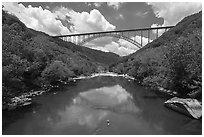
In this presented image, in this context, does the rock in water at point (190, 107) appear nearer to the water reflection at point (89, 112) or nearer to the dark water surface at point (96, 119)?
the dark water surface at point (96, 119)

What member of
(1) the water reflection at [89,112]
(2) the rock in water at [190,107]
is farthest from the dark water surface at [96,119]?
(2) the rock in water at [190,107]

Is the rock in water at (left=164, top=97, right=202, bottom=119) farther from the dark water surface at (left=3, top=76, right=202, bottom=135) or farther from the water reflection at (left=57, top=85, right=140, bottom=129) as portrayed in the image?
the water reflection at (left=57, top=85, right=140, bottom=129)

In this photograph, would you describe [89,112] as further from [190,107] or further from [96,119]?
[190,107]

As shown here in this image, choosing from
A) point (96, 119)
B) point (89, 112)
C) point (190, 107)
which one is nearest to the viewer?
point (96, 119)

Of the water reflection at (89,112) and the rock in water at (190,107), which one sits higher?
the rock in water at (190,107)

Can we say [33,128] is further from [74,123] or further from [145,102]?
[145,102]

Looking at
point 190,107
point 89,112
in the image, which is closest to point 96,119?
point 89,112

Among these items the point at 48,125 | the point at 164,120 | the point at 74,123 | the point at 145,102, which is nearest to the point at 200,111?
the point at 164,120

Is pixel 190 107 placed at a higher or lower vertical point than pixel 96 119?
higher

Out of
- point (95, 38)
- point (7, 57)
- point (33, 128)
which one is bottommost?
point (33, 128)

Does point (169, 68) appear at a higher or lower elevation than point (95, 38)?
lower

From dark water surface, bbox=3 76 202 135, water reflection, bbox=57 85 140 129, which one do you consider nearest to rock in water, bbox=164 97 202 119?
dark water surface, bbox=3 76 202 135
